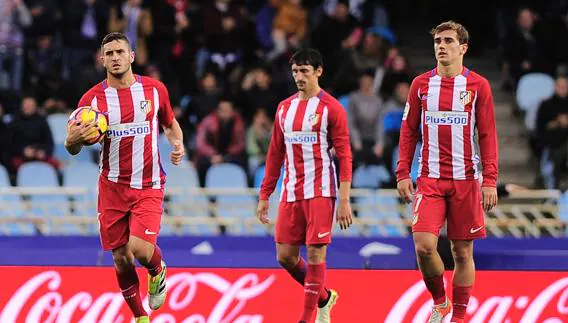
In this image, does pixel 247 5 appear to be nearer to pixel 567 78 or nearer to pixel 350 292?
pixel 567 78

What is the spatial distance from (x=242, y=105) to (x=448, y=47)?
22.6ft

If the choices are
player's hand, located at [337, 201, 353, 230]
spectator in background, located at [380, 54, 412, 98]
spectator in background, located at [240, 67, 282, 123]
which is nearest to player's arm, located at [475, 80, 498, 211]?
player's hand, located at [337, 201, 353, 230]

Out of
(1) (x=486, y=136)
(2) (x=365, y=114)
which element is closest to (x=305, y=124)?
(1) (x=486, y=136)

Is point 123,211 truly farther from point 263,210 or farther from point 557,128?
point 557,128

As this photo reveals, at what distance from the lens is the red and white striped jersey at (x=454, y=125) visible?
32.3 feet

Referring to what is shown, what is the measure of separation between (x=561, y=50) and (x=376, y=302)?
302 inches

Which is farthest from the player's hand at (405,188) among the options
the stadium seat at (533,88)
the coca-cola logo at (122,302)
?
the stadium seat at (533,88)

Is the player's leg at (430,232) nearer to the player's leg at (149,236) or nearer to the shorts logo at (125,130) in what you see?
the player's leg at (149,236)

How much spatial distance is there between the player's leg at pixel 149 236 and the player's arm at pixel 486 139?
7.30 ft

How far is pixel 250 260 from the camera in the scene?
35.8 feet

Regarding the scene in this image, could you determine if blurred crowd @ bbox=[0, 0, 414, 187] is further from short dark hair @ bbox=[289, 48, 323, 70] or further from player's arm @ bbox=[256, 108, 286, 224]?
short dark hair @ bbox=[289, 48, 323, 70]

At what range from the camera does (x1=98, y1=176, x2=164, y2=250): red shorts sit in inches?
397

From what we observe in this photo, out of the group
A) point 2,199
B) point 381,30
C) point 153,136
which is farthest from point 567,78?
point 153,136

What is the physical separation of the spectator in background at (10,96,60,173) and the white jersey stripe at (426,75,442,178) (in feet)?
22.7
